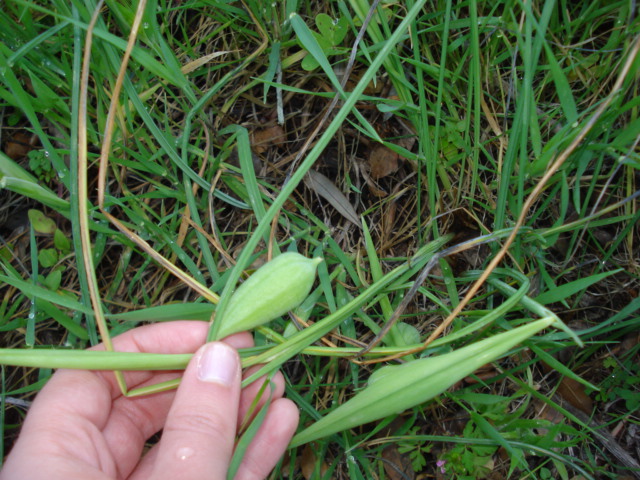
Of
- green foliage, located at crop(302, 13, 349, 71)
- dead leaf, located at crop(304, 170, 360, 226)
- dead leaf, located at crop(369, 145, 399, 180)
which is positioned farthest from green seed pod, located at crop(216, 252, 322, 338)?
green foliage, located at crop(302, 13, 349, 71)

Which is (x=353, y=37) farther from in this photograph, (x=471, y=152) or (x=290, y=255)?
(x=290, y=255)

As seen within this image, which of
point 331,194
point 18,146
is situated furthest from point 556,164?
point 18,146

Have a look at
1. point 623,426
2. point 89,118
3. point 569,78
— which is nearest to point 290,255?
point 89,118

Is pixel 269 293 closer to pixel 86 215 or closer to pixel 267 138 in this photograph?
pixel 86 215

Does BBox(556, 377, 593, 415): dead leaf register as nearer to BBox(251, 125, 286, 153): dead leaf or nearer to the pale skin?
the pale skin

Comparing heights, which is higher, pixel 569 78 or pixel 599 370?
pixel 569 78

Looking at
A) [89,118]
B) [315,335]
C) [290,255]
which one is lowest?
[315,335]
